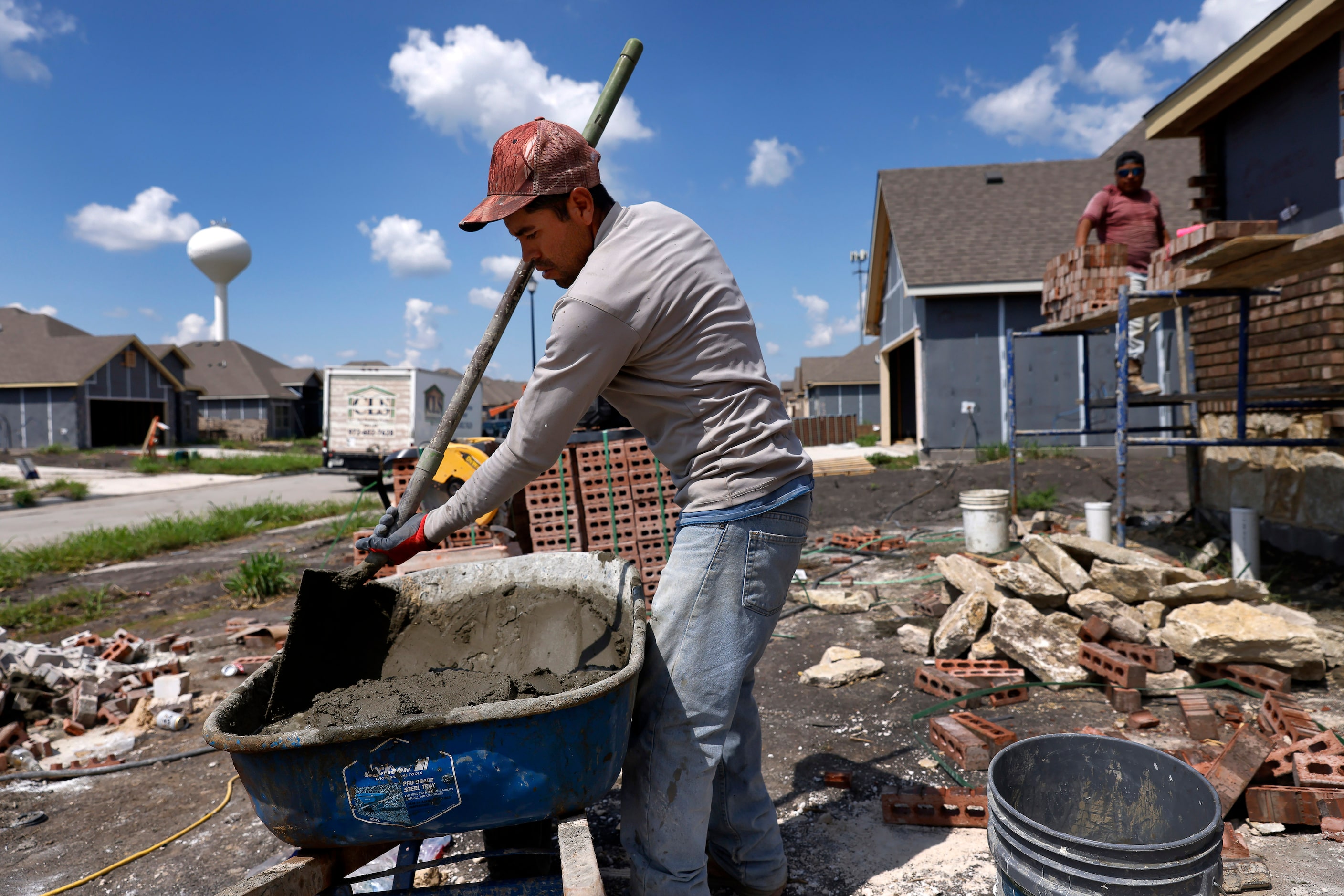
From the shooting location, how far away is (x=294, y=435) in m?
46.0

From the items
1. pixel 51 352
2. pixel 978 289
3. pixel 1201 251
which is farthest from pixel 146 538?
pixel 51 352

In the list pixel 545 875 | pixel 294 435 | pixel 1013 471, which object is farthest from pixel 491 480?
pixel 294 435

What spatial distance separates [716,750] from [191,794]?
9.06ft

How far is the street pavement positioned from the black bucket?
12.3 m

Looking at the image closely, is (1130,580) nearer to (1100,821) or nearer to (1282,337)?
(1100,821)

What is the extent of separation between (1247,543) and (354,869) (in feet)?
20.4

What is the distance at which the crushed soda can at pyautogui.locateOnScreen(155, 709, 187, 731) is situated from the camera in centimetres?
417

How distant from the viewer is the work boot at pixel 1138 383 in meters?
7.52

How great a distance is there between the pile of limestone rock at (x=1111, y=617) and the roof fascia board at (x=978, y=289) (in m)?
10.1

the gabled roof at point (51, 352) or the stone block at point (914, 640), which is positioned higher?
the gabled roof at point (51, 352)

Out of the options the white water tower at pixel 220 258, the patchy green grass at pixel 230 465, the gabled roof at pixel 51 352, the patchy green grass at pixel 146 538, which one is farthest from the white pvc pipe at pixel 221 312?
the patchy green grass at pixel 146 538

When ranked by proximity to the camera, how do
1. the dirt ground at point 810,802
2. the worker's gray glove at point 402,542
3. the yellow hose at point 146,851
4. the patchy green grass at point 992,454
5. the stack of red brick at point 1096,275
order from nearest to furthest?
the worker's gray glove at point 402,542
the dirt ground at point 810,802
the yellow hose at point 146,851
the stack of red brick at point 1096,275
the patchy green grass at point 992,454

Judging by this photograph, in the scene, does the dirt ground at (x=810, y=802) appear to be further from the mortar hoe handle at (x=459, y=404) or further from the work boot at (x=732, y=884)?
the mortar hoe handle at (x=459, y=404)

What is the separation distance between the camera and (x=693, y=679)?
6.61 feet
